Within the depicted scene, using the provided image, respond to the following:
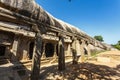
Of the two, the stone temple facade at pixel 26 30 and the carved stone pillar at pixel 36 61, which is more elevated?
the stone temple facade at pixel 26 30

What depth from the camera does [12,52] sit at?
29.0 ft

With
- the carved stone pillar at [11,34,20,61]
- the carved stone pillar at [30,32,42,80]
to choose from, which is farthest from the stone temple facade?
the carved stone pillar at [30,32,42,80]

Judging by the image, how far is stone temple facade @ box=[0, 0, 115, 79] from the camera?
517 centimetres

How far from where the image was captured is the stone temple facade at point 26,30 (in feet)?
17.0

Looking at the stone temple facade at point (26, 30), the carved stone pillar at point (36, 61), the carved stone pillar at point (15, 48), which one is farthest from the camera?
the carved stone pillar at point (15, 48)

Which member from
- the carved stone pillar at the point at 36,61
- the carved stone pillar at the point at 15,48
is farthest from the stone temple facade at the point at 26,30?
the carved stone pillar at the point at 36,61

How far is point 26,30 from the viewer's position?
359 inches

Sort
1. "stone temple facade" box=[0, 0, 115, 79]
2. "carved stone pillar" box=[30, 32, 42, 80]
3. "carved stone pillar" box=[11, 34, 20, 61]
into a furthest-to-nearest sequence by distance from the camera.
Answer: "carved stone pillar" box=[11, 34, 20, 61] → "carved stone pillar" box=[30, 32, 42, 80] → "stone temple facade" box=[0, 0, 115, 79]

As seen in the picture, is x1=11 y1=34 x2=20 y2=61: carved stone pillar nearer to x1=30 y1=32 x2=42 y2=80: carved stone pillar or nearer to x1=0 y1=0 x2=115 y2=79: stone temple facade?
x1=0 y1=0 x2=115 y2=79: stone temple facade

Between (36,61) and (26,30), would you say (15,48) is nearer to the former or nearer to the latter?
(26,30)

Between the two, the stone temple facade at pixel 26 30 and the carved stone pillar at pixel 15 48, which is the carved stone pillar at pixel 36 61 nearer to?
the stone temple facade at pixel 26 30

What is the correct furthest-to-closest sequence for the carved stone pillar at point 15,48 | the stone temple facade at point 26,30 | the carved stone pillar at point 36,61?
1. the carved stone pillar at point 15,48
2. the carved stone pillar at point 36,61
3. the stone temple facade at point 26,30

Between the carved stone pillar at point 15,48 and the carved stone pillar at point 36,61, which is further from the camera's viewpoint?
the carved stone pillar at point 15,48

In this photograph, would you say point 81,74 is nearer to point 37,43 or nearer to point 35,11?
point 37,43
